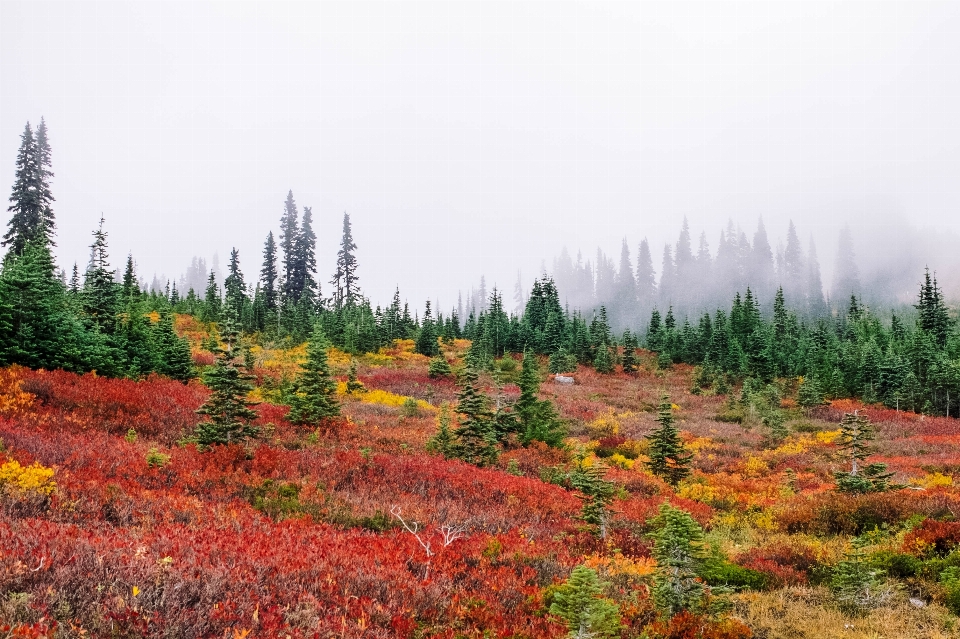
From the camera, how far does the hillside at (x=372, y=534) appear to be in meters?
5.44

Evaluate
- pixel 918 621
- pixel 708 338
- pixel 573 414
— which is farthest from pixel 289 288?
pixel 918 621

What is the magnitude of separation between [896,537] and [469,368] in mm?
12332

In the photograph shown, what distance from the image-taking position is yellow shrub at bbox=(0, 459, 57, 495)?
7850mm

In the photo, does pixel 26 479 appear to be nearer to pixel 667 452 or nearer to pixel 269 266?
pixel 667 452

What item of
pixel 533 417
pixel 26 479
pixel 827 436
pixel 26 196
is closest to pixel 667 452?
pixel 533 417

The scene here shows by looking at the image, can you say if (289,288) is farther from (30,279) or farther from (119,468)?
(119,468)

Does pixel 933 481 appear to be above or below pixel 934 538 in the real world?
below

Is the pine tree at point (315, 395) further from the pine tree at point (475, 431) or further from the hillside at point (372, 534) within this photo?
the pine tree at point (475, 431)

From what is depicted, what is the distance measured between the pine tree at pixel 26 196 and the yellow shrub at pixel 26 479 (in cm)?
4176

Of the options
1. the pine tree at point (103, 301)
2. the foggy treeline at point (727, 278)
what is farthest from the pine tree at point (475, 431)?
the foggy treeline at point (727, 278)

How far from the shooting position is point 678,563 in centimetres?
718

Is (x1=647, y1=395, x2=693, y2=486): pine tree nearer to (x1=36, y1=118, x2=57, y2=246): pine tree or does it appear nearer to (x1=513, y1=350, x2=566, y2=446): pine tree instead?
(x1=513, y1=350, x2=566, y2=446): pine tree

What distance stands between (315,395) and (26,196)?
39088 millimetres

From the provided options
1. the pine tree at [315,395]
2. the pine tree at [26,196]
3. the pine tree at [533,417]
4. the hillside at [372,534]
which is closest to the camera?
the hillside at [372,534]
